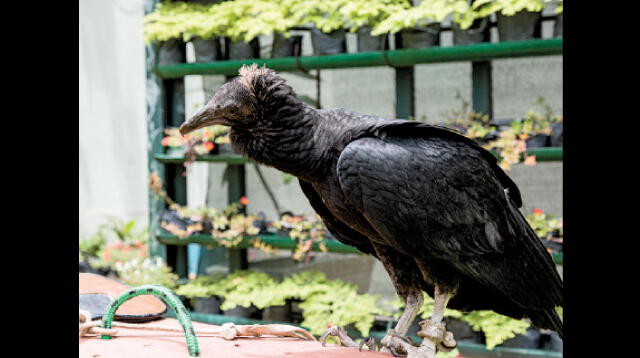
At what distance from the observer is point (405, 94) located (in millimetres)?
4438

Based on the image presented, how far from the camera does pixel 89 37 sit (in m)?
6.48

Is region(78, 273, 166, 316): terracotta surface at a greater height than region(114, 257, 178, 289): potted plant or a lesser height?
greater

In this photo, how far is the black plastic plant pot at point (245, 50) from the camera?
5.00m

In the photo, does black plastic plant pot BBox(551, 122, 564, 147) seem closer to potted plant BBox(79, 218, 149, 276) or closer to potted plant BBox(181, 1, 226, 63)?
potted plant BBox(181, 1, 226, 63)

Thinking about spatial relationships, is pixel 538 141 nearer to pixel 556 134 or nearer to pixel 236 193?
pixel 556 134

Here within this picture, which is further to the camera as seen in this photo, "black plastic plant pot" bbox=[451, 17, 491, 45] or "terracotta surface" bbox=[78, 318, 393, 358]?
"black plastic plant pot" bbox=[451, 17, 491, 45]

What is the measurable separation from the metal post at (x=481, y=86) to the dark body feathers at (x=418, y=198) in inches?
101

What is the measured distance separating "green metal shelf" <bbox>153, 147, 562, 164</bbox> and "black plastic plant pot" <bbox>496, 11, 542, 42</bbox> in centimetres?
69

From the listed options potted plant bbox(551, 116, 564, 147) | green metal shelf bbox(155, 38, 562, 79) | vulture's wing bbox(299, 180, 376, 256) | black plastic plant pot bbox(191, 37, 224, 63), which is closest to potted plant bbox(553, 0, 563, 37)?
green metal shelf bbox(155, 38, 562, 79)

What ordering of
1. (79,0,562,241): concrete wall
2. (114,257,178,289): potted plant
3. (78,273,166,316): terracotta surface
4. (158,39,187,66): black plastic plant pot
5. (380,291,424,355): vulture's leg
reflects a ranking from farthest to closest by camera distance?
(158,39,187,66): black plastic plant pot < (114,257,178,289): potted plant < (79,0,562,241): concrete wall < (78,273,166,316): terracotta surface < (380,291,424,355): vulture's leg

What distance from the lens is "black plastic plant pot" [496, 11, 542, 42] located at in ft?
13.4

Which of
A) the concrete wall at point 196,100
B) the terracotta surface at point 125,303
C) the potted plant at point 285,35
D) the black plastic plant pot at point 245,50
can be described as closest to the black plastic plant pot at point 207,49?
the black plastic plant pot at point 245,50

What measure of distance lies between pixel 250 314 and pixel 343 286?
72 cm

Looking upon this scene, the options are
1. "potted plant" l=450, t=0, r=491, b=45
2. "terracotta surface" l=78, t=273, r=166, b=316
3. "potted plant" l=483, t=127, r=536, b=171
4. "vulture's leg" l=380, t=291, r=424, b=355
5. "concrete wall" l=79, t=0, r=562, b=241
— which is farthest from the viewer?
"concrete wall" l=79, t=0, r=562, b=241
